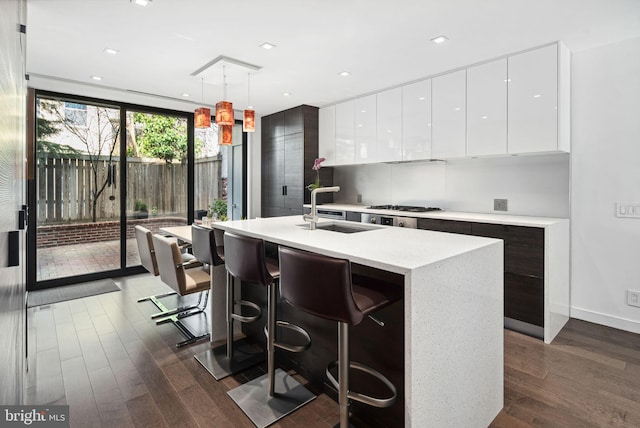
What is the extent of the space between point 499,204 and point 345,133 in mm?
2272

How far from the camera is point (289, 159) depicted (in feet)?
17.8

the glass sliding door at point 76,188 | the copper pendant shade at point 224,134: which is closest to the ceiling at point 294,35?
the glass sliding door at point 76,188

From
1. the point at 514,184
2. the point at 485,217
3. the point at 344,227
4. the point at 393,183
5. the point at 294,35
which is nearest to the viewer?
the point at 344,227

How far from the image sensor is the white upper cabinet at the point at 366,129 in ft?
14.9

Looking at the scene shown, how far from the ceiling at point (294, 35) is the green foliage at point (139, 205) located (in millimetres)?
1579

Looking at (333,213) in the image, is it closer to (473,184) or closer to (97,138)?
(473,184)

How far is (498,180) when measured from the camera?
373 cm

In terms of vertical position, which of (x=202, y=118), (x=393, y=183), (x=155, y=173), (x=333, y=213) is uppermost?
(x=202, y=118)

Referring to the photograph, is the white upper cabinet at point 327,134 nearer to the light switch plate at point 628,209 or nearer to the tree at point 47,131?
the light switch plate at point 628,209

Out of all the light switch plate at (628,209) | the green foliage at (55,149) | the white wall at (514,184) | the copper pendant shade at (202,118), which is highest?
the copper pendant shade at (202,118)

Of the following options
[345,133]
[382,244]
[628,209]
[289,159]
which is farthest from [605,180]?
[289,159]

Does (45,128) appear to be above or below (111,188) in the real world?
above

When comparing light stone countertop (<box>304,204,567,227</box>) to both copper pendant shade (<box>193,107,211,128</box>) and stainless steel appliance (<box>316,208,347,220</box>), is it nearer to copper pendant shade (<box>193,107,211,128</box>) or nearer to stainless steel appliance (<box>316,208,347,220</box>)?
stainless steel appliance (<box>316,208,347,220</box>)

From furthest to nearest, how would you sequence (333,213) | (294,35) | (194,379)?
1. (333,213)
2. (294,35)
3. (194,379)
